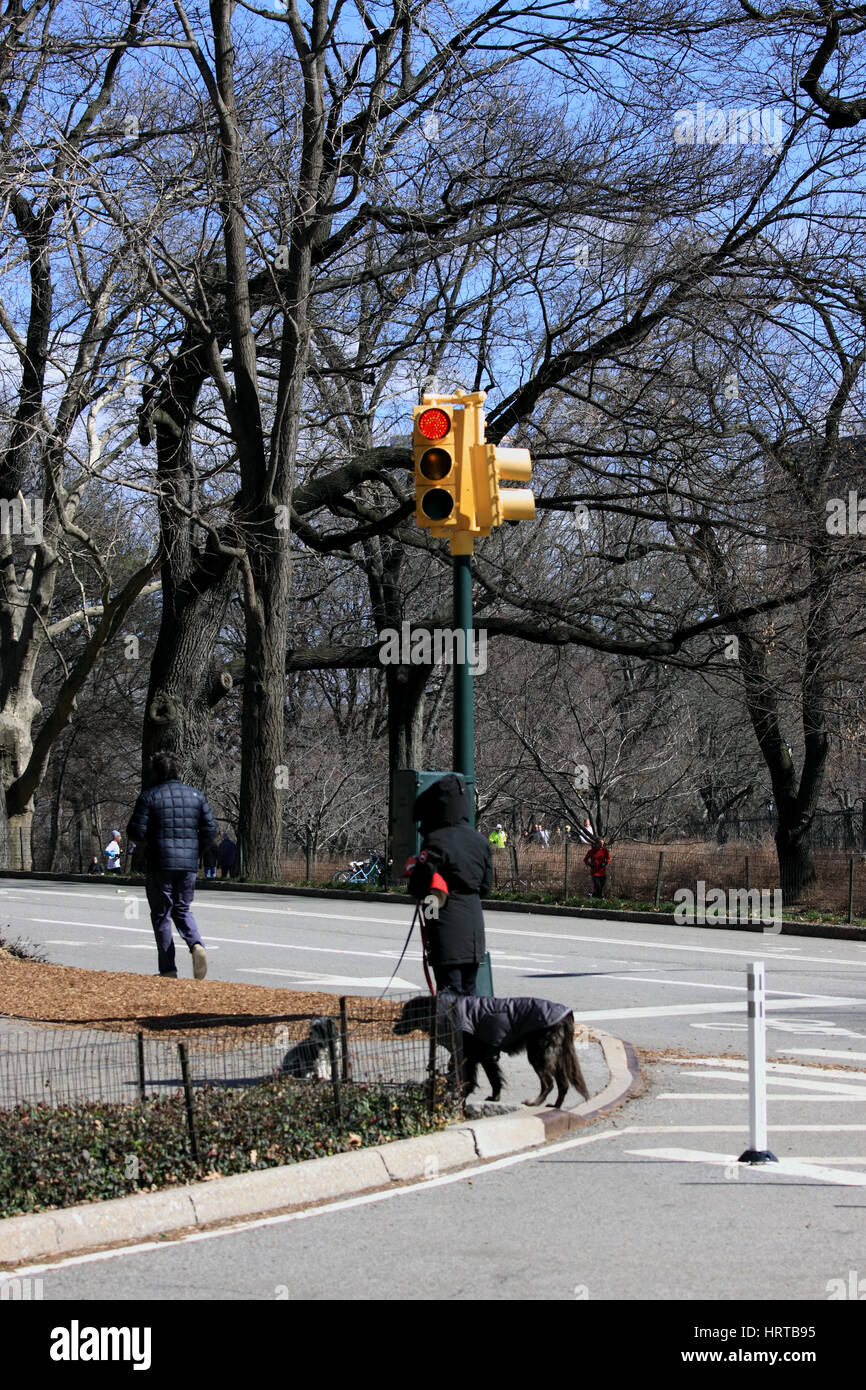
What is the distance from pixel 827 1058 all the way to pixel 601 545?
1777 cm

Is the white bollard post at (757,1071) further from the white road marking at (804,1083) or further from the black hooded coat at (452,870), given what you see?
the white road marking at (804,1083)

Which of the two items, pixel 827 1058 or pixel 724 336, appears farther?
Answer: pixel 724 336

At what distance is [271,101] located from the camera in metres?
19.4

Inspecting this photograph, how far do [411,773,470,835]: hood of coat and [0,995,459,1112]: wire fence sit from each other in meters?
1.14

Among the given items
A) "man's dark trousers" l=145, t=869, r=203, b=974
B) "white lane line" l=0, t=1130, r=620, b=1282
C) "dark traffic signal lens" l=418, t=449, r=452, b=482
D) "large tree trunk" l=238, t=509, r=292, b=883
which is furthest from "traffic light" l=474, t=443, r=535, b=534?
"large tree trunk" l=238, t=509, r=292, b=883

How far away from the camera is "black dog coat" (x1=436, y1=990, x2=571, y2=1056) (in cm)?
809

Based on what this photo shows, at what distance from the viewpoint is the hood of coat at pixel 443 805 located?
877cm

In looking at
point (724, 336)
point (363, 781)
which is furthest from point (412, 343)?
point (363, 781)

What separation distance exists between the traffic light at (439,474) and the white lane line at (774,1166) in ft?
13.2

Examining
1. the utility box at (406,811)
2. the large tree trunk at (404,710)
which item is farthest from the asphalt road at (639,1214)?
the large tree trunk at (404,710)

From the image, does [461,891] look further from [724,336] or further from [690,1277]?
[724,336]

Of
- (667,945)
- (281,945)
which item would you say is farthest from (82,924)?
(667,945)

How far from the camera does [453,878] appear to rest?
28.4 ft

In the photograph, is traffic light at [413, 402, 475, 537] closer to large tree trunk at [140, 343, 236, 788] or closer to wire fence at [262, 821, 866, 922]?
large tree trunk at [140, 343, 236, 788]
